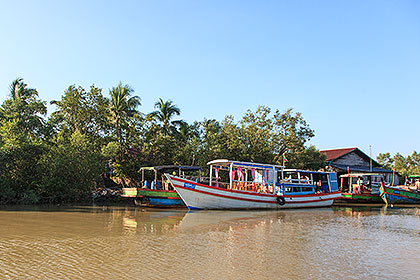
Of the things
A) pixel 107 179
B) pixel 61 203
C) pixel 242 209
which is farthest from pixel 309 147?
pixel 61 203

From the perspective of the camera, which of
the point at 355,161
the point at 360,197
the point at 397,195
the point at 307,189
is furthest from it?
the point at 355,161

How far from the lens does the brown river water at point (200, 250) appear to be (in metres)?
6.10

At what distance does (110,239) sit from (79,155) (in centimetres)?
1271

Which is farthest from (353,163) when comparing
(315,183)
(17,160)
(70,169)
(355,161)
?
(17,160)

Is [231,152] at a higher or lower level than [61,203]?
higher

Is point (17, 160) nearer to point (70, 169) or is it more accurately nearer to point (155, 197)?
point (70, 169)

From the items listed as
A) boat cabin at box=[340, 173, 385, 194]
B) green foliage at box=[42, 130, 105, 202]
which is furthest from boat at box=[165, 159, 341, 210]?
green foliage at box=[42, 130, 105, 202]

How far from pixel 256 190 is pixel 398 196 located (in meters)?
12.0

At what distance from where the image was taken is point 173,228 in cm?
1113

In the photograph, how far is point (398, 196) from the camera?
24062mm

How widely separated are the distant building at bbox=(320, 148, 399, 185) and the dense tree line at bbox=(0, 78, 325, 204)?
3162 mm

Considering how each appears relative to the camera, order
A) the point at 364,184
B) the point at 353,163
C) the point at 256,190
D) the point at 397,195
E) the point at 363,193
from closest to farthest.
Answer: the point at 256,190
the point at 397,195
the point at 363,193
the point at 364,184
the point at 353,163

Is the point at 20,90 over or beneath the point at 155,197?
over

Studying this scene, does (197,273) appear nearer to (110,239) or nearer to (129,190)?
(110,239)
